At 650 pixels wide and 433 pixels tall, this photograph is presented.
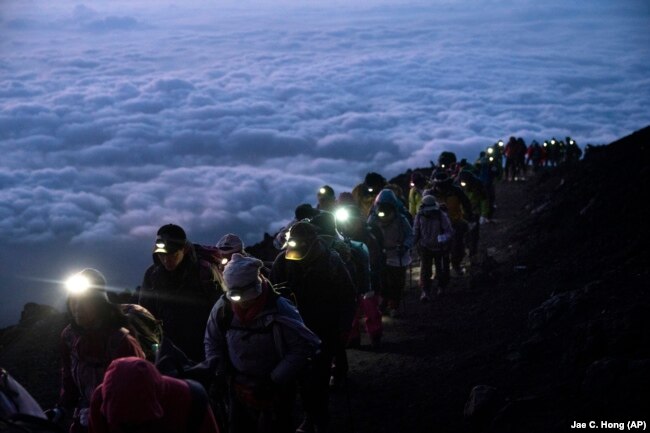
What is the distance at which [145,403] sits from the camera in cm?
321

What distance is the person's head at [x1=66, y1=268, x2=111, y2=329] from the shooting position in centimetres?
440

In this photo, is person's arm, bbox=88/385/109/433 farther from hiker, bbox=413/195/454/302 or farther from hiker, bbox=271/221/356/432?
hiker, bbox=413/195/454/302

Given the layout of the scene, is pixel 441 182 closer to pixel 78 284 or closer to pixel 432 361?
pixel 432 361

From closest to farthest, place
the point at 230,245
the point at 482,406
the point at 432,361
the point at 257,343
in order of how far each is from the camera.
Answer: the point at 257,343
the point at 482,406
the point at 230,245
the point at 432,361

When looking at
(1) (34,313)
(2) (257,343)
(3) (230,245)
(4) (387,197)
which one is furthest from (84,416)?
(1) (34,313)

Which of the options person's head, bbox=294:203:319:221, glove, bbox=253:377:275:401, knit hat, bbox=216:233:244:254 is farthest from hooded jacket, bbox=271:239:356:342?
person's head, bbox=294:203:319:221

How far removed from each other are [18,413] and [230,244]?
3921 millimetres

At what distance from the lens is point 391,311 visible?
11422 millimetres

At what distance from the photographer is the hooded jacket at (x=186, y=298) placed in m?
6.02

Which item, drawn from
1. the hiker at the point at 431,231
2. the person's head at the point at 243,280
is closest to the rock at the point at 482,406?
the person's head at the point at 243,280

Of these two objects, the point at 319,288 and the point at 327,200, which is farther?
the point at 327,200

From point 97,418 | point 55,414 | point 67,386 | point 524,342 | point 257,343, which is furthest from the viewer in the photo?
point 524,342

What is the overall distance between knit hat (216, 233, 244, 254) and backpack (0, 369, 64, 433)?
11.6ft

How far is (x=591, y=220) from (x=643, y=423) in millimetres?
8015
